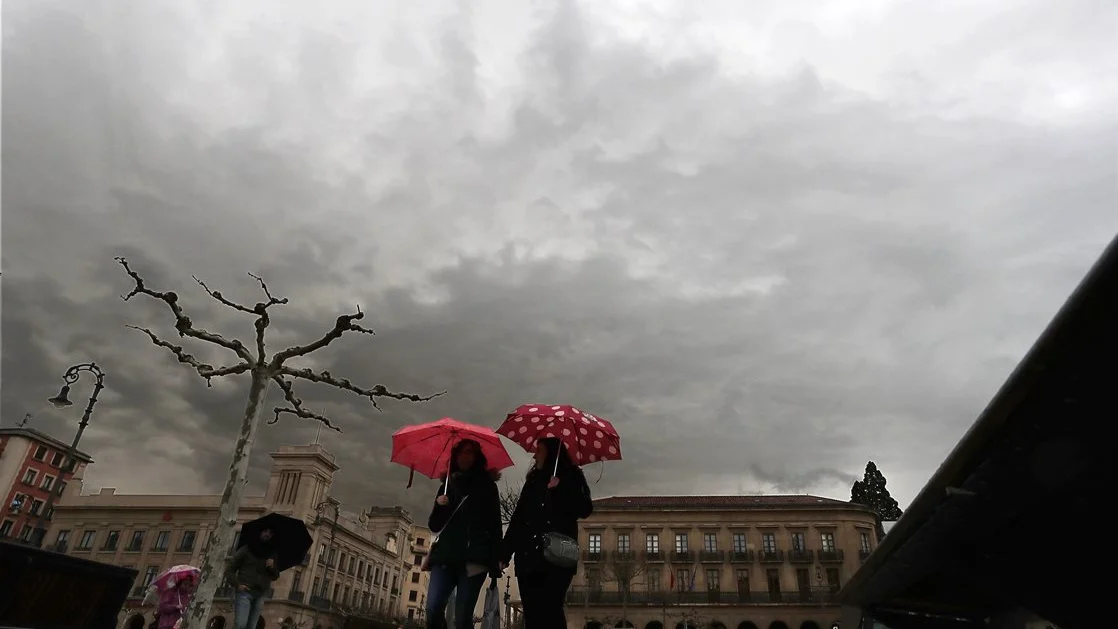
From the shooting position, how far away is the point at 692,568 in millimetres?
48781

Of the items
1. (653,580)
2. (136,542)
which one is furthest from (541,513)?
(136,542)

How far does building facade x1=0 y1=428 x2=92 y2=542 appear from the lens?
5272cm

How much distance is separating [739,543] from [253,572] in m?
48.3

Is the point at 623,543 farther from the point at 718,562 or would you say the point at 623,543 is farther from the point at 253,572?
the point at 253,572

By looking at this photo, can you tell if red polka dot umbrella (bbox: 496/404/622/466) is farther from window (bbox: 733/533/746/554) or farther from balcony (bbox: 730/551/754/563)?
window (bbox: 733/533/746/554)

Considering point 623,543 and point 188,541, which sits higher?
point 623,543

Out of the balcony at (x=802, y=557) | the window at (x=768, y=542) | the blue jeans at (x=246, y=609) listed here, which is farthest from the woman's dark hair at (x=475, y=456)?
the window at (x=768, y=542)

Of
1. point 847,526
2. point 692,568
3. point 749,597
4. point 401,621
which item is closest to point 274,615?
point 401,621

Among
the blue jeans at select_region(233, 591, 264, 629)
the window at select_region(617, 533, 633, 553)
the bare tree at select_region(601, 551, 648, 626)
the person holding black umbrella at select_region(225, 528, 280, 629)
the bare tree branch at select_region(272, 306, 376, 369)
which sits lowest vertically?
the blue jeans at select_region(233, 591, 264, 629)

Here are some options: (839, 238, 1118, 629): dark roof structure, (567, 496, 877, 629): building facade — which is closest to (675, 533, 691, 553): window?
(567, 496, 877, 629): building facade

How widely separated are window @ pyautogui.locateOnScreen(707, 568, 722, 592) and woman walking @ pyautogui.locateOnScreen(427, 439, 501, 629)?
4803 cm

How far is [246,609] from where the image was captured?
22.6 feet

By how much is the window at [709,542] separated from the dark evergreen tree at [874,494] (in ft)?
42.2

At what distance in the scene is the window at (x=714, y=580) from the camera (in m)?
47.9
